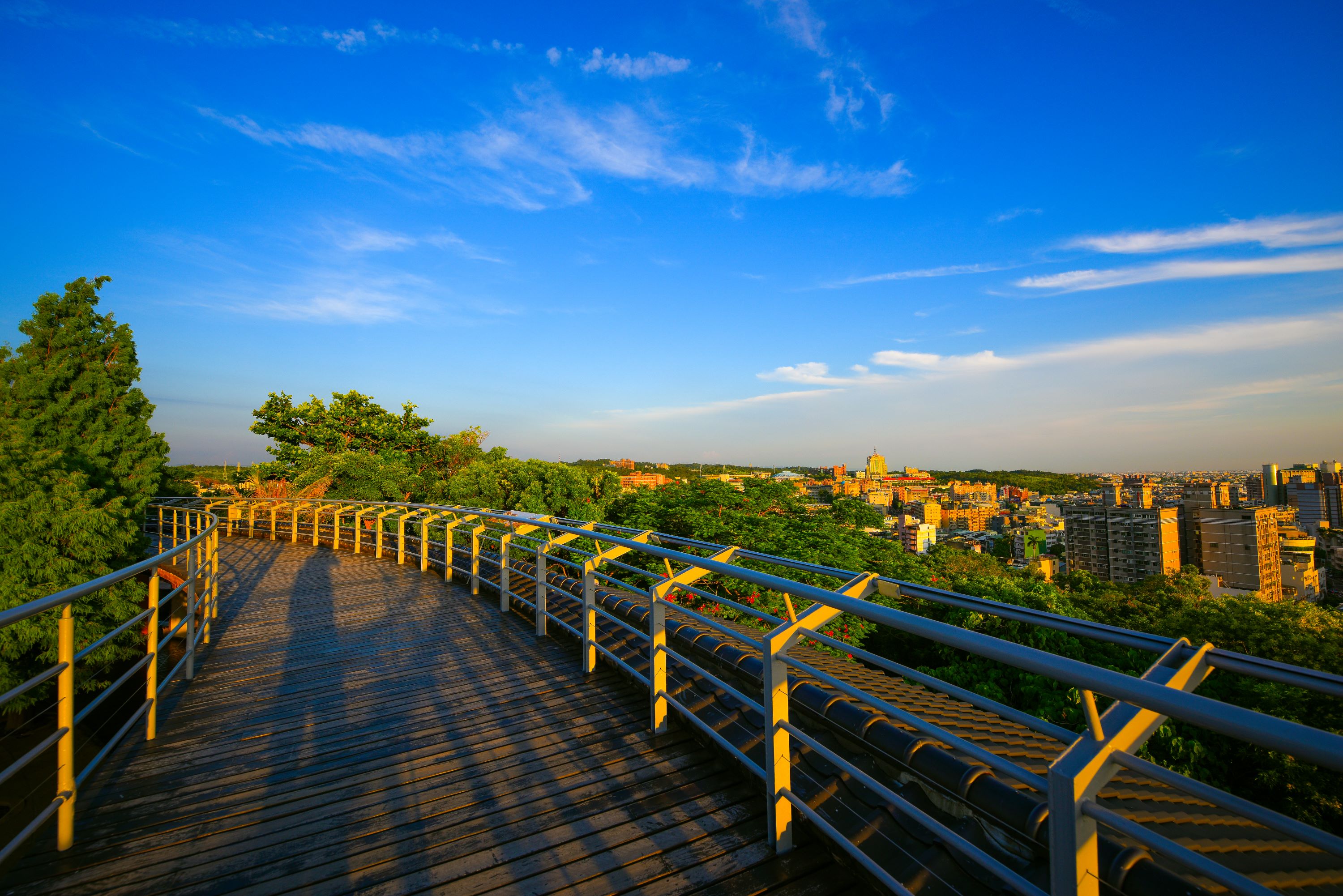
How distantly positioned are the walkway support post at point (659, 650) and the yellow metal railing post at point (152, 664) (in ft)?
9.32

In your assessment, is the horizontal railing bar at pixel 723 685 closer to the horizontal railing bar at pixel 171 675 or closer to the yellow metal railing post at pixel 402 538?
the horizontal railing bar at pixel 171 675

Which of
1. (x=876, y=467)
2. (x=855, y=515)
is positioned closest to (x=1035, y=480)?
(x=876, y=467)

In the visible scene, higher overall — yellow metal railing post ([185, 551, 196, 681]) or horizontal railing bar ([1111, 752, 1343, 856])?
horizontal railing bar ([1111, 752, 1343, 856])

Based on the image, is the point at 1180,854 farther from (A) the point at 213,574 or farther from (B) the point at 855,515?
(B) the point at 855,515

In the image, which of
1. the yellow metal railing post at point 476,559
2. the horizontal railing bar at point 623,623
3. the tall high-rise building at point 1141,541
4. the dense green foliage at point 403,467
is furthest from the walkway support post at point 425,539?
the tall high-rise building at point 1141,541

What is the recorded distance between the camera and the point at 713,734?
2.83m

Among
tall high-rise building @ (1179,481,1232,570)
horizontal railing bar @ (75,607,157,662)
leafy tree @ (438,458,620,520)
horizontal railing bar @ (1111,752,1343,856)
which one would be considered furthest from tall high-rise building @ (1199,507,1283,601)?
horizontal railing bar @ (75,607,157,662)

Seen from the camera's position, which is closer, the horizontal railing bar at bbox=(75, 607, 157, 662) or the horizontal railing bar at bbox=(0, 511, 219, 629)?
the horizontal railing bar at bbox=(0, 511, 219, 629)

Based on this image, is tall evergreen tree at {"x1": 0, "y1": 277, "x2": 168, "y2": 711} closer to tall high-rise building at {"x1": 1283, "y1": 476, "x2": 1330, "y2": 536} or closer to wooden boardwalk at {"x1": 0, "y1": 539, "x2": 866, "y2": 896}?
wooden boardwalk at {"x1": 0, "y1": 539, "x2": 866, "y2": 896}

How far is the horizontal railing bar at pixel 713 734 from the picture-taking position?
2498 millimetres

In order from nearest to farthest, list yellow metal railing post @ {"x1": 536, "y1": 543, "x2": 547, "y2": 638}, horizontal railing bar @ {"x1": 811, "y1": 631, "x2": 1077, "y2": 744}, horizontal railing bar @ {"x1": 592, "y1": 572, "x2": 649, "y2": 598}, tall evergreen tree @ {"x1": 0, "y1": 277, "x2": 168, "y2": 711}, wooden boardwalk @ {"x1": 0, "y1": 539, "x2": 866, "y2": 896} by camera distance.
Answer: horizontal railing bar @ {"x1": 811, "y1": 631, "x2": 1077, "y2": 744} < wooden boardwalk @ {"x1": 0, "y1": 539, "x2": 866, "y2": 896} < horizontal railing bar @ {"x1": 592, "y1": 572, "x2": 649, "y2": 598} < yellow metal railing post @ {"x1": 536, "y1": 543, "x2": 547, "y2": 638} < tall evergreen tree @ {"x1": 0, "y1": 277, "x2": 168, "y2": 711}

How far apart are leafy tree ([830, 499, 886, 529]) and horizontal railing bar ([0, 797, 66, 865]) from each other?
72.4ft

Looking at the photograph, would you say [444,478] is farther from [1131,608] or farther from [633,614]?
[1131,608]

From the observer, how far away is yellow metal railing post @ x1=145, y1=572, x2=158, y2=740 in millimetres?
3406
